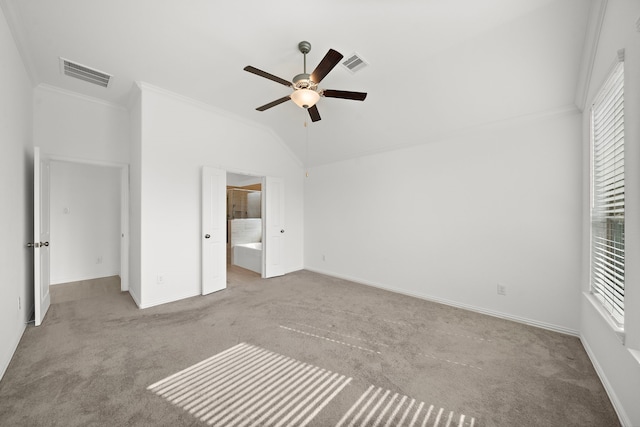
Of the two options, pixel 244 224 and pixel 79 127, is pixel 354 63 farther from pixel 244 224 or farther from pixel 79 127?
pixel 244 224

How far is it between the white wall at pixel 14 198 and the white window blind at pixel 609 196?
180 inches

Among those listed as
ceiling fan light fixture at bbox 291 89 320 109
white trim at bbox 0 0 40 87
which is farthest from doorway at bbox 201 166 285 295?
ceiling fan light fixture at bbox 291 89 320 109

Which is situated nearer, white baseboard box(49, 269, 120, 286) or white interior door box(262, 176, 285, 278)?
white baseboard box(49, 269, 120, 286)

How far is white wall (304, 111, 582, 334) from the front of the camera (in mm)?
2756

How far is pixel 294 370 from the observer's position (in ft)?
6.76

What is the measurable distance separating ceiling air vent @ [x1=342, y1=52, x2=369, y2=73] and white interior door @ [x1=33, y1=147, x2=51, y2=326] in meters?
3.51

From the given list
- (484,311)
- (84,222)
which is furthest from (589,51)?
(84,222)

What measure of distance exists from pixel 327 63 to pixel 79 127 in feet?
12.5

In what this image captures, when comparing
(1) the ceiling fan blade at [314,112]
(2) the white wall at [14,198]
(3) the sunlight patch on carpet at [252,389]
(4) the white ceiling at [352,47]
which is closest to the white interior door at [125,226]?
(2) the white wall at [14,198]

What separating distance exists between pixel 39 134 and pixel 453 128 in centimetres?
555

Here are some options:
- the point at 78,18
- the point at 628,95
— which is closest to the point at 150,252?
the point at 78,18

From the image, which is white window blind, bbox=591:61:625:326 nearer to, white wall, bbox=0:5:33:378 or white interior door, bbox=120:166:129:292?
white wall, bbox=0:5:33:378

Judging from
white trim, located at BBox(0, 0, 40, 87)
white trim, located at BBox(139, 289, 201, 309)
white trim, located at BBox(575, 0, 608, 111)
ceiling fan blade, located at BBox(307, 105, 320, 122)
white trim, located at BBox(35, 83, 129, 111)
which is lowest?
white trim, located at BBox(139, 289, 201, 309)

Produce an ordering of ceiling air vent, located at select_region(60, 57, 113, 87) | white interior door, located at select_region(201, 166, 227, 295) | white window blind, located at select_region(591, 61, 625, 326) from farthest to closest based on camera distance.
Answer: white interior door, located at select_region(201, 166, 227, 295)
ceiling air vent, located at select_region(60, 57, 113, 87)
white window blind, located at select_region(591, 61, 625, 326)
